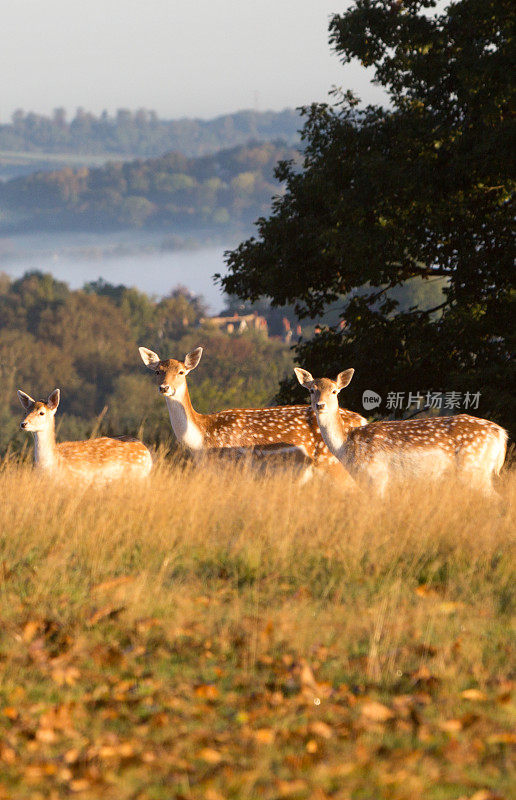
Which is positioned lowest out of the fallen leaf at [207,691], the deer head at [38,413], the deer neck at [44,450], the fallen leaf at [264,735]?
the fallen leaf at [207,691]

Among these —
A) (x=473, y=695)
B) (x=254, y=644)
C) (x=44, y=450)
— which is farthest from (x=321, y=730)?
(x=44, y=450)

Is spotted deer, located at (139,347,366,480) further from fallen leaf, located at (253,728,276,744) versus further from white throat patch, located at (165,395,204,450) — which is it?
fallen leaf, located at (253,728,276,744)

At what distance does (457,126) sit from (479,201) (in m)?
1.51

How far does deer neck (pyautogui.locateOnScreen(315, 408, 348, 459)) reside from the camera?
12234 mm

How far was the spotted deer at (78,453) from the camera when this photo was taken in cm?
1232

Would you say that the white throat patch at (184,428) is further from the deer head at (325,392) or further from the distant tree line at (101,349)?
the distant tree line at (101,349)

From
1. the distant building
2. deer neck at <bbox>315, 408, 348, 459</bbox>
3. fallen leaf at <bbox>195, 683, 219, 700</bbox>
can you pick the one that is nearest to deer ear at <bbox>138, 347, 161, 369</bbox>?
deer neck at <bbox>315, 408, 348, 459</bbox>

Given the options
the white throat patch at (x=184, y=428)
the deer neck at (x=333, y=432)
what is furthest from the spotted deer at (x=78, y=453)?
the deer neck at (x=333, y=432)

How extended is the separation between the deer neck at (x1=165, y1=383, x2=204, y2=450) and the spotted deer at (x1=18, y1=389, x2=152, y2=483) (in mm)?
584

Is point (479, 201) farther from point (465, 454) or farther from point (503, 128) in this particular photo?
point (465, 454)

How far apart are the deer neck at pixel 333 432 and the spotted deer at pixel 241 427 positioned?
0.84 metres

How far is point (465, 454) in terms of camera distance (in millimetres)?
12094

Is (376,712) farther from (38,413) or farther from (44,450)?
(38,413)

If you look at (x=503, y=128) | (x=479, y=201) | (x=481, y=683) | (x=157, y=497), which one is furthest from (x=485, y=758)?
(x=479, y=201)
